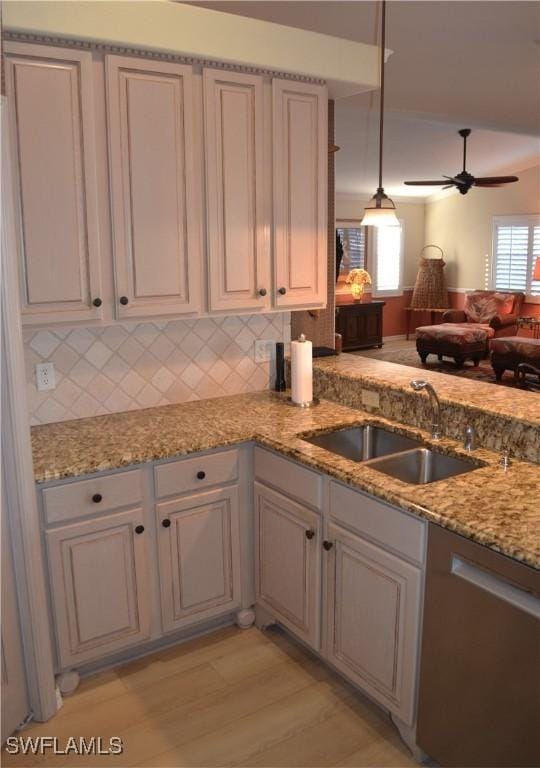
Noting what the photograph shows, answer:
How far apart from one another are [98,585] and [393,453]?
122 centimetres

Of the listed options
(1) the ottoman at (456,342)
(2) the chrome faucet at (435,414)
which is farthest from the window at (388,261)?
(2) the chrome faucet at (435,414)

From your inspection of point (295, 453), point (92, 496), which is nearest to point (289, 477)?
point (295, 453)

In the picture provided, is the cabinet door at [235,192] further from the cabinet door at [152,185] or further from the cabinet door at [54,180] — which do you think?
the cabinet door at [54,180]

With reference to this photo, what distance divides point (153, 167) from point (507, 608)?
191 centimetres

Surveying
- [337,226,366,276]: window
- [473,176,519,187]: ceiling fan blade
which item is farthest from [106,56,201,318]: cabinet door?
[337,226,366,276]: window

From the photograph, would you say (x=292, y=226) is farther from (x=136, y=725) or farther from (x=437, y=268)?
(x=437, y=268)

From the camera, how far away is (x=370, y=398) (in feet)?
9.04

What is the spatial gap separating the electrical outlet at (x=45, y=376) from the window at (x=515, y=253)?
8.20 meters

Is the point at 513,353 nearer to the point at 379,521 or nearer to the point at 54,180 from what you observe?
the point at 379,521

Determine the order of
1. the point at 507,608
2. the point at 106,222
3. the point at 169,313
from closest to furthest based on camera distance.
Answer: the point at 507,608 < the point at 106,222 < the point at 169,313

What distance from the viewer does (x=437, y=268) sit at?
1033cm

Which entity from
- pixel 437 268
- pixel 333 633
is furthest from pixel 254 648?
pixel 437 268

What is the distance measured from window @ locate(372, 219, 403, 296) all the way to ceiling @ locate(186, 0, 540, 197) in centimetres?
176

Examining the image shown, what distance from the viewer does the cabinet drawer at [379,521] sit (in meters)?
1.87
